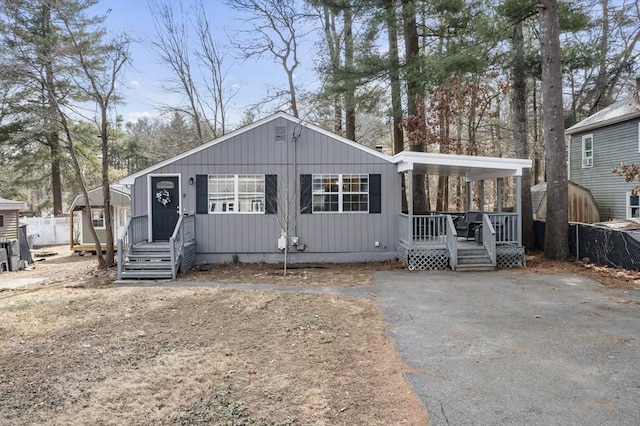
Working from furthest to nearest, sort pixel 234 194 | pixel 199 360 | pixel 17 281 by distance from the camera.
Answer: pixel 234 194 < pixel 17 281 < pixel 199 360

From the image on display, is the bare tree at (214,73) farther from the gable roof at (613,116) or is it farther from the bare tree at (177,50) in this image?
the gable roof at (613,116)

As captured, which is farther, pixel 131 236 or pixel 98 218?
pixel 98 218

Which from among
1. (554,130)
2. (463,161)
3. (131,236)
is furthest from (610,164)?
(131,236)

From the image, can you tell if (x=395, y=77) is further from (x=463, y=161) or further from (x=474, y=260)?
(x=474, y=260)

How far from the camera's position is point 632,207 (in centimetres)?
1395

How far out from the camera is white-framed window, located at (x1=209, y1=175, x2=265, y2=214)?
35.4ft

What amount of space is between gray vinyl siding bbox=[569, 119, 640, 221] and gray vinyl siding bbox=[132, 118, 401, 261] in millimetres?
9168

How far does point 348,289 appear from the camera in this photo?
782cm

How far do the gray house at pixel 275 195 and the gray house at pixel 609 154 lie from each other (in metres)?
6.79

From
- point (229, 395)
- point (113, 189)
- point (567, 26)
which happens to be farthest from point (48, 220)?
point (567, 26)

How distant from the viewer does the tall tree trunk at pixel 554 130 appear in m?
10.6

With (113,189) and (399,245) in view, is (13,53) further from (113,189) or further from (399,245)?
(399,245)

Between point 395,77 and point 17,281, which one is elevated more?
point 395,77

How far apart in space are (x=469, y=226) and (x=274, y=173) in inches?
220
